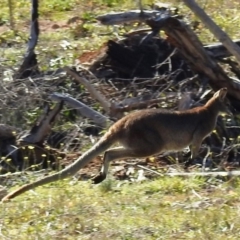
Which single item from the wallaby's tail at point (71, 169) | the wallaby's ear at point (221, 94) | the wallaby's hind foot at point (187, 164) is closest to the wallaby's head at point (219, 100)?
the wallaby's ear at point (221, 94)

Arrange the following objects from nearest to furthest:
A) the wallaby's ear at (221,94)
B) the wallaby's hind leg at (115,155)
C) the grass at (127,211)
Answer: the grass at (127,211), the wallaby's hind leg at (115,155), the wallaby's ear at (221,94)

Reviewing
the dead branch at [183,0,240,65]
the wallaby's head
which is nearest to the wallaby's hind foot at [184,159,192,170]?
the wallaby's head

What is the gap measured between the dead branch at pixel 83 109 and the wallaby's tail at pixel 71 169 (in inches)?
52.1

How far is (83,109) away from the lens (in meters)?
9.02

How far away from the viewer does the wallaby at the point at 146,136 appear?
24.7 feet

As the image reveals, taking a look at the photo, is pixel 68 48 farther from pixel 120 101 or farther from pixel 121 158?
pixel 121 158

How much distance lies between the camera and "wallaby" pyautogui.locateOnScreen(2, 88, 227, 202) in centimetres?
753

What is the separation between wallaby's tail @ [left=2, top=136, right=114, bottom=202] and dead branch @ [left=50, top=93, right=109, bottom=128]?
1.32 meters

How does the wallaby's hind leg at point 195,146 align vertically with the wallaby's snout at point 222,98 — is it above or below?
below

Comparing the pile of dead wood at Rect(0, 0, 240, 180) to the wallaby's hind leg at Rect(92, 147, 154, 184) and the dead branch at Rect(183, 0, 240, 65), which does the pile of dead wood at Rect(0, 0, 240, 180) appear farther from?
the wallaby's hind leg at Rect(92, 147, 154, 184)

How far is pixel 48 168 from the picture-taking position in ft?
26.9

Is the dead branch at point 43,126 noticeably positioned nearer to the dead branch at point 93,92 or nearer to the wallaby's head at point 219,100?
the dead branch at point 93,92

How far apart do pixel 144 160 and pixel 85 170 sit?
2.00 feet

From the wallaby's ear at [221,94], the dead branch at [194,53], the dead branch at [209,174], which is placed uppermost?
the dead branch at [194,53]
